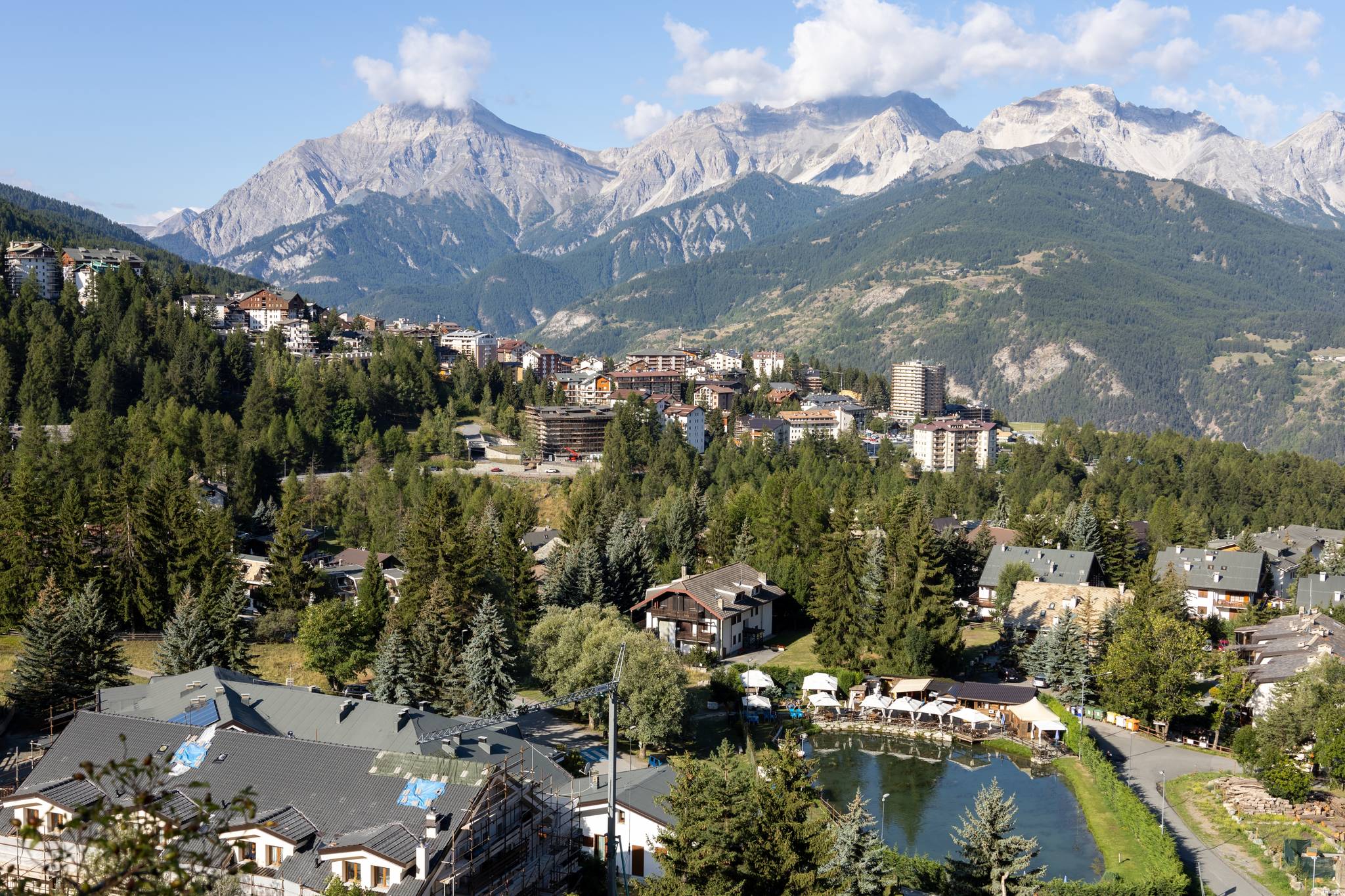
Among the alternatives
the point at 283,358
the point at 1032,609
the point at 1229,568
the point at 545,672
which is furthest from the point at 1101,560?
the point at 283,358

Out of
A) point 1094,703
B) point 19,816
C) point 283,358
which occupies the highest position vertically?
point 283,358

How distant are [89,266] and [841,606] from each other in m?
105

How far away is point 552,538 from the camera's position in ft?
284

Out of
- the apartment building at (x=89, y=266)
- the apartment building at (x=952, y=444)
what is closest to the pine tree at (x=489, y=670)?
the apartment building at (x=89, y=266)

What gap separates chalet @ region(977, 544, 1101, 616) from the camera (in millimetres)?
74938

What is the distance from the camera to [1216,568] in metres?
77.6

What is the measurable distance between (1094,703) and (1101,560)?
28.2 metres

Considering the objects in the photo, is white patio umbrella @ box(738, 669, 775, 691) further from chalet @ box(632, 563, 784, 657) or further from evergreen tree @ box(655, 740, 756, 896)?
evergreen tree @ box(655, 740, 756, 896)

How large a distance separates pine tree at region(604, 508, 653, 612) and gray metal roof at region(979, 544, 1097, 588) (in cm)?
2427

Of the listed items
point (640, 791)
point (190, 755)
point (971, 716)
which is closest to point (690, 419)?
point (971, 716)

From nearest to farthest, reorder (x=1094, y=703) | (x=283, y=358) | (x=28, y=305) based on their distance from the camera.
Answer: (x=1094, y=703)
(x=28, y=305)
(x=283, y=358)

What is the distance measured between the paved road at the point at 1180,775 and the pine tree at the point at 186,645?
36.0 m

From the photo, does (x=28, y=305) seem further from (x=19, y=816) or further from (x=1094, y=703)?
(x=1094, y=703)

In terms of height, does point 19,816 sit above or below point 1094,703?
above
